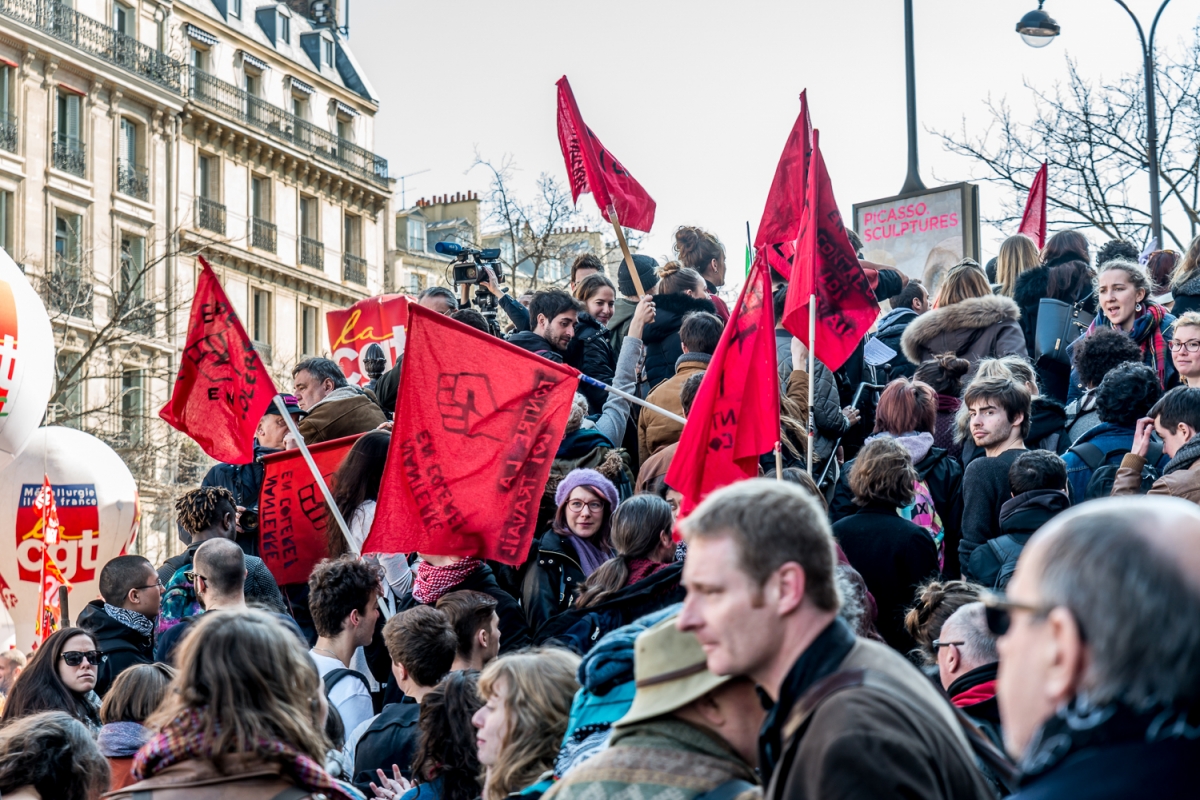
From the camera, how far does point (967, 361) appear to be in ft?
30.4

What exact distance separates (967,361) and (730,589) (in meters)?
6.62

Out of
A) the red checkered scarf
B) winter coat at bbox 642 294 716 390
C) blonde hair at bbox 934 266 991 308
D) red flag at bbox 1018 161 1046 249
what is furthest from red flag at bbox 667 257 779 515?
red flag at bbox 1018 161 1046 249

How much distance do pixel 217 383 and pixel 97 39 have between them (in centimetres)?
3464

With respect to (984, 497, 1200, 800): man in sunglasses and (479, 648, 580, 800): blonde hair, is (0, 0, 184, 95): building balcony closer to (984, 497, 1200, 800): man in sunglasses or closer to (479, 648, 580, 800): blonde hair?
(479, 648, 580, 800): blonde hair

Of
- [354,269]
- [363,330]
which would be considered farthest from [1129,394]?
[354,269]

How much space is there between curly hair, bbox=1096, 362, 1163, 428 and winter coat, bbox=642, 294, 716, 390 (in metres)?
3.30

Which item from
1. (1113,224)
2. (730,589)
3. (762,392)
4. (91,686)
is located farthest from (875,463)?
(1113,224)

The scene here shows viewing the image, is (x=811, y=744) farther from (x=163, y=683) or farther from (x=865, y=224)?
(x=865, y=224)

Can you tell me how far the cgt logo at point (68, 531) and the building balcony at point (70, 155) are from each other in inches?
1063

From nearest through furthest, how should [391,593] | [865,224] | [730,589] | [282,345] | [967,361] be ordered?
[730,589]
[391,593]
[967,361]
[865,224]
[282,345]

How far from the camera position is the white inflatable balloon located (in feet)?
35.2

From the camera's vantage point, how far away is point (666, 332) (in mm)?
10242

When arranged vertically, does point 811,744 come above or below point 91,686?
above

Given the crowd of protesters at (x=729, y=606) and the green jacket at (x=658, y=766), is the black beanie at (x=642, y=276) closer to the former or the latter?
→ the crowd of protesters at (x=729, y=606)
